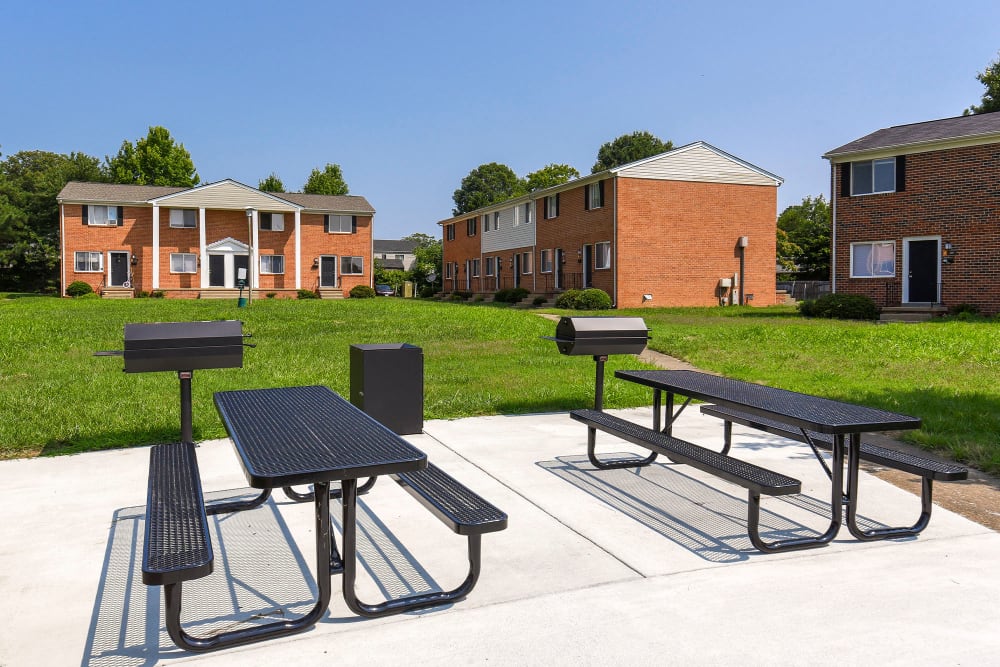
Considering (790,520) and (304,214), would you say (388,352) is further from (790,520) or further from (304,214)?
(304,214)

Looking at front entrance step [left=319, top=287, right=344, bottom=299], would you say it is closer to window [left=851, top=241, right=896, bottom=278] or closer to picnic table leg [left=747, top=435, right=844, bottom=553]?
window [left=851, top=241, right=896, bottom=278]

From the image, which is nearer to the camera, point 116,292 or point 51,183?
point 116,292

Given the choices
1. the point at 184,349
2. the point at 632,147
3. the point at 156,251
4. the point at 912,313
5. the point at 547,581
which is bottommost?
the point at 547,581

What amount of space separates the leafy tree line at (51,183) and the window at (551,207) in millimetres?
33297

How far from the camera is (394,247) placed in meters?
110

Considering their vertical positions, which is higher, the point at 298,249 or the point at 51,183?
the point at 51,183

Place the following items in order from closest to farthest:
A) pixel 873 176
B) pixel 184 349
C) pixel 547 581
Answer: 1. pixel 547 581
2. pixel 184 349
3. pixel 873 176

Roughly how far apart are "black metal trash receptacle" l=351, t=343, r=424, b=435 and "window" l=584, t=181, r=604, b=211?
25984 mm

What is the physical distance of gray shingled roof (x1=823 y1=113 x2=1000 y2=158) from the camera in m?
23.5

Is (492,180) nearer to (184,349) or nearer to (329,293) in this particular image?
(329,293)

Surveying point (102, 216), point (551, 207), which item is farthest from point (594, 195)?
point (102, 216)

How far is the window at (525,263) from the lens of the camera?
39447 mm

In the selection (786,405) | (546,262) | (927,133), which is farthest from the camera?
(546,262)

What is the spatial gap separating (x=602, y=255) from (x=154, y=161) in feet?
141
